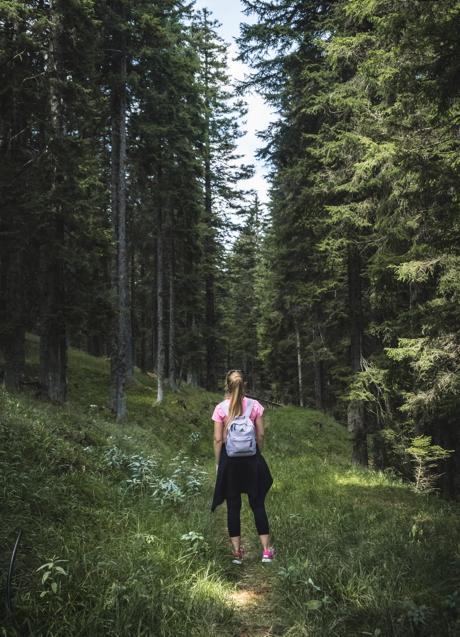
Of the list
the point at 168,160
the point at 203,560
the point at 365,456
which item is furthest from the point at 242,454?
the point at 168,160

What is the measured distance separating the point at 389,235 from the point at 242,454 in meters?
6.93

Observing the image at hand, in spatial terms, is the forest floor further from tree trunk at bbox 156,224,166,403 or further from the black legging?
tree trunk at bbox 156,224,166,403

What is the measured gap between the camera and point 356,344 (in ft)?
43.0

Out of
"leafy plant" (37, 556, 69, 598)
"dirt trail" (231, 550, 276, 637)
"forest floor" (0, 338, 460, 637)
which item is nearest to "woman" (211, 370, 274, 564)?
"dirt trail" (231, 550, 276, 637)

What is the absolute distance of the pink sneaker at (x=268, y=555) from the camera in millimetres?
5320

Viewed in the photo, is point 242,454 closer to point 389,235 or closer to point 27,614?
point 27,614

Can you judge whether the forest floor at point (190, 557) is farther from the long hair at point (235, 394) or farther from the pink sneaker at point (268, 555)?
the long hair at point (235, 394)

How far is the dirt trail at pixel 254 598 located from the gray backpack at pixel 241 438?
125cm

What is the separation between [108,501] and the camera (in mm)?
6094

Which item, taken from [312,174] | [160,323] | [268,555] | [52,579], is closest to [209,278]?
[160,323]

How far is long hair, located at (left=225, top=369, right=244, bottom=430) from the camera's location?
228 inches

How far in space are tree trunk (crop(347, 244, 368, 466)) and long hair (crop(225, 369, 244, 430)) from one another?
7625mm

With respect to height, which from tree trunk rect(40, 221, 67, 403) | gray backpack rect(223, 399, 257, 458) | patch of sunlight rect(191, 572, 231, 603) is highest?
tree trunk rect(40, 221, 67, 403)

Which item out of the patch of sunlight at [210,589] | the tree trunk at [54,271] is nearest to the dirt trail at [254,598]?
the patch of sunlight at [210,589]
